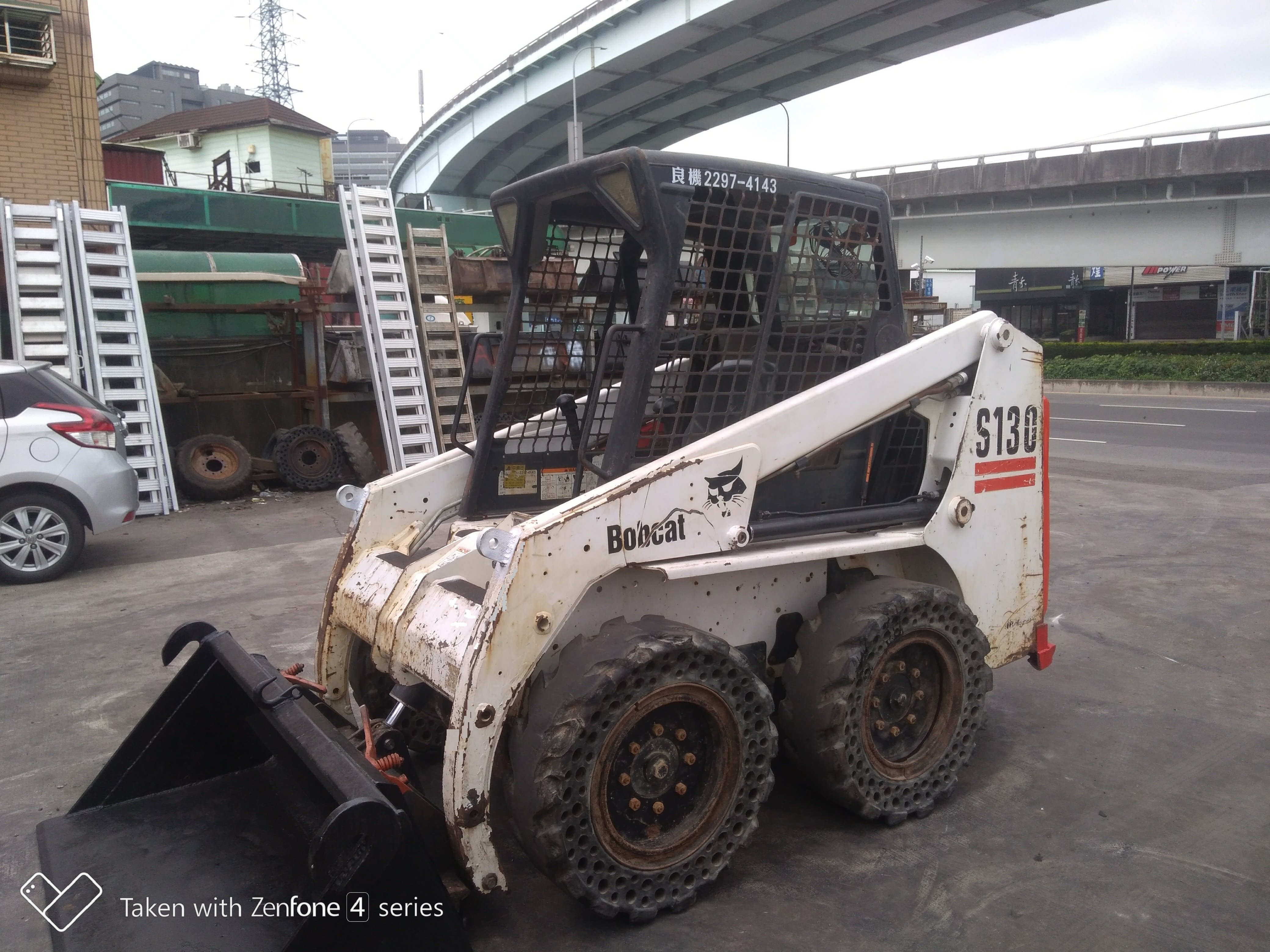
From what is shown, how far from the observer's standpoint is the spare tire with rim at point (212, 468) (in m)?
10.8

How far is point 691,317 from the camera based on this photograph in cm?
351

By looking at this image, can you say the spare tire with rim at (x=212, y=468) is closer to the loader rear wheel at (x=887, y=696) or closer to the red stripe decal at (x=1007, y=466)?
the loader rear wheel at (x=887, y=696)

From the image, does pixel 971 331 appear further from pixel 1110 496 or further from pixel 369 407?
pixel 369 407

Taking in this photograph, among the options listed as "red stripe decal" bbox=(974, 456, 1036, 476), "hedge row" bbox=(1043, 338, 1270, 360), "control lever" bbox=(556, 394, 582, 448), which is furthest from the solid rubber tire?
"hedge row" bbox=(1043, 338, 1270, 360)

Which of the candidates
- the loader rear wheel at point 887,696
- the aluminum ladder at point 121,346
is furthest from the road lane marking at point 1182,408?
the aluminum ladder at point 121,346

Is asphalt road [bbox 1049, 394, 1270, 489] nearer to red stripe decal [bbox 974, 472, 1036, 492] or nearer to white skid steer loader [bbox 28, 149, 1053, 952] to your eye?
red stripe decal [bbox 974, 472, 1036, 492]

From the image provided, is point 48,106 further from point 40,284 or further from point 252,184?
point 252,184

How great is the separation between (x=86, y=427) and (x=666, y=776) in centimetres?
641

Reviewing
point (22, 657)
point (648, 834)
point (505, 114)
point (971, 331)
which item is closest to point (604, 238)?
point (971, 331)

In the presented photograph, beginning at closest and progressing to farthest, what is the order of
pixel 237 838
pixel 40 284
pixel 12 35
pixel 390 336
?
pixel 237 838, pixel 40 284, pixel 390 336, pixel 12 35

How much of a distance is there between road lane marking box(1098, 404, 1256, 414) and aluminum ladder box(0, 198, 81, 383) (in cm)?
1867

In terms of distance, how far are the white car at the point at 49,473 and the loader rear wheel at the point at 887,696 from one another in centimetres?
630

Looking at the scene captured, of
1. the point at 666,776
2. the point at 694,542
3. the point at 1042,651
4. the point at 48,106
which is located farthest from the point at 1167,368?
the point at 666,776

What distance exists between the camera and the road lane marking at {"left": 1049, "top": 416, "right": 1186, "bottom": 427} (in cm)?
1664
